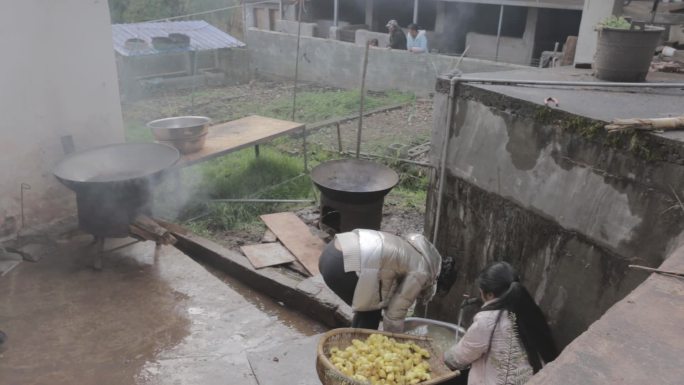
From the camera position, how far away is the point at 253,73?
2070 centimetres

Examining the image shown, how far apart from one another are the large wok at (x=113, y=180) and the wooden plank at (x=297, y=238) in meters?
1.93

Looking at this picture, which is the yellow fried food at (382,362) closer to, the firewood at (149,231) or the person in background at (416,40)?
the firewood at (149,231)

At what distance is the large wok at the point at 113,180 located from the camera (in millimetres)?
6059

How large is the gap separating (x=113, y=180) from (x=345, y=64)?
13.0 meters

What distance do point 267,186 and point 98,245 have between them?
3.61 metres

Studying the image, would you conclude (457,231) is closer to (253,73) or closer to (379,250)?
(379,250)

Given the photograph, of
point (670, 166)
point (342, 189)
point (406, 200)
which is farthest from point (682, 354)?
point (406, 200)

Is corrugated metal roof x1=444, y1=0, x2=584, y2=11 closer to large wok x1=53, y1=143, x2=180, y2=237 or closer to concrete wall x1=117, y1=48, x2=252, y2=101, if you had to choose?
concrete wall x1=117, y1=48, x2=252, y2=101

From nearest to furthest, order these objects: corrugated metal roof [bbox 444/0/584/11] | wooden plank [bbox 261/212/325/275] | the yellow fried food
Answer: the yellow fried food → wooden plank [bbox 261/212/325/275] → corrugated metal roof [bbox 444/0/584/11]

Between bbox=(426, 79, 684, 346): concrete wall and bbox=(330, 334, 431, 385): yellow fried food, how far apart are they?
2.51 feet

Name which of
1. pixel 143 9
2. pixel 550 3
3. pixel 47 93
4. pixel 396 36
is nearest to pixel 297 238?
pixel 47 93

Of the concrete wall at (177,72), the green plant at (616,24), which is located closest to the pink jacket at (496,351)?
the green plant at (616,24)

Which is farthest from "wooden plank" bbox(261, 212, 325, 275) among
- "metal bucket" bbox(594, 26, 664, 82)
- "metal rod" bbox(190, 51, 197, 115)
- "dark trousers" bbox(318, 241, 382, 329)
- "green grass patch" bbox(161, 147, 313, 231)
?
"metal rod" bbox(190, 51, 197, 115)

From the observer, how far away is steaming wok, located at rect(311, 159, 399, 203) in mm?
6977
